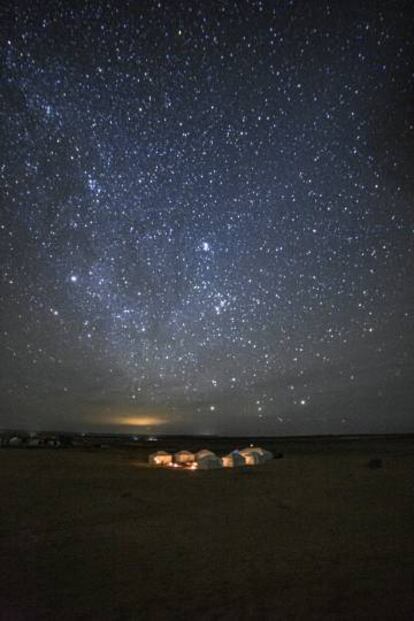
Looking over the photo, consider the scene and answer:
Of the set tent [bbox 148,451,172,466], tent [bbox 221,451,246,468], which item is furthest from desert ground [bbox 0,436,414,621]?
tent [bbox 148,451,172,466]

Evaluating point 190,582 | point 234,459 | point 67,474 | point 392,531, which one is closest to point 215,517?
point 392,531

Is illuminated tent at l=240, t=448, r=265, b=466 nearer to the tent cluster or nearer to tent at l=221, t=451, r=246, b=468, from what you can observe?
the tent cluster

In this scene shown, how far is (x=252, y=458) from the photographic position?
34531 millimetres

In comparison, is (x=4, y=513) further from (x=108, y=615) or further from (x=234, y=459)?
(x=234, y=459)

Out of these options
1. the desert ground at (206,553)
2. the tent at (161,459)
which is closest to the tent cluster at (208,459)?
the tent at (161,459)

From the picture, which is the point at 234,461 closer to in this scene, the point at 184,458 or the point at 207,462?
Result: the point at 207,462

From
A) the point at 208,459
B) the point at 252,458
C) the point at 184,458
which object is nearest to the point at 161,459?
the point at 184,458

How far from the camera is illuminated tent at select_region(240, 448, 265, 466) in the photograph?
3397 cm

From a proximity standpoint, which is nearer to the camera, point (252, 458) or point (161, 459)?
point (252, 458)

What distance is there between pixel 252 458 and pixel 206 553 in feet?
82.0

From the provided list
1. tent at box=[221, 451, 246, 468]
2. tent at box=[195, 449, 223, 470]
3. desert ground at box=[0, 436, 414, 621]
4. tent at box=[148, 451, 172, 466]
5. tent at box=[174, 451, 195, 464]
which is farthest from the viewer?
tent at box=[148, 451, 172, 466]

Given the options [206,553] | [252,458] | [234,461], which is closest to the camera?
[206,553]

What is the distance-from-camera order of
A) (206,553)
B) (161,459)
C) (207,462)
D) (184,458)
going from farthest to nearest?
(161,459)
(184,458)
(207,462)
(206,553)

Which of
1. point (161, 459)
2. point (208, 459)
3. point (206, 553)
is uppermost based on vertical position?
point (208, 459)
